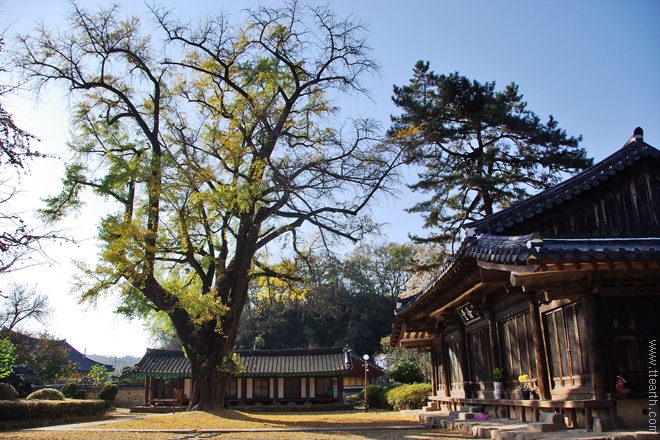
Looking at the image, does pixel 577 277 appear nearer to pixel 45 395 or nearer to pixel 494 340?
pixel 494 340

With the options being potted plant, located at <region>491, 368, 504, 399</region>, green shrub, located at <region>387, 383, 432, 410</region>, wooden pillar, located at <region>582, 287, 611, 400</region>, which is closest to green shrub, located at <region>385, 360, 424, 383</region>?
green shrub, located at <region>387, 383, 432, 410</region>

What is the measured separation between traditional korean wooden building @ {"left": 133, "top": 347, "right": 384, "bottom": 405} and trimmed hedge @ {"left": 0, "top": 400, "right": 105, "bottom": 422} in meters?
11.4

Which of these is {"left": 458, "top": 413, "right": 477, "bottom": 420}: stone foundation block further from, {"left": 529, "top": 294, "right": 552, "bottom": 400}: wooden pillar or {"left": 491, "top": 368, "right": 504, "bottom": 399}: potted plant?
{"left": 529, "top": 294, "right": 552, "bottom": 400}: wooden pillar

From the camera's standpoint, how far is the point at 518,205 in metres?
10.1

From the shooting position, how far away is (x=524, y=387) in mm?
10039

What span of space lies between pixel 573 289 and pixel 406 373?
23889 mm

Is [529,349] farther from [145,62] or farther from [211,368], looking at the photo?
[145,62]

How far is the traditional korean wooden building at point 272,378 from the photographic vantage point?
32656mm

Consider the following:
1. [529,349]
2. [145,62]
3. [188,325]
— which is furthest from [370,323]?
[529,349]

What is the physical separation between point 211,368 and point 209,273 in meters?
3.84

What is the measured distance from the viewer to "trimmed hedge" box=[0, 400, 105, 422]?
16328mm

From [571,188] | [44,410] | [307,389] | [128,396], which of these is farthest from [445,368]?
[128,396]
